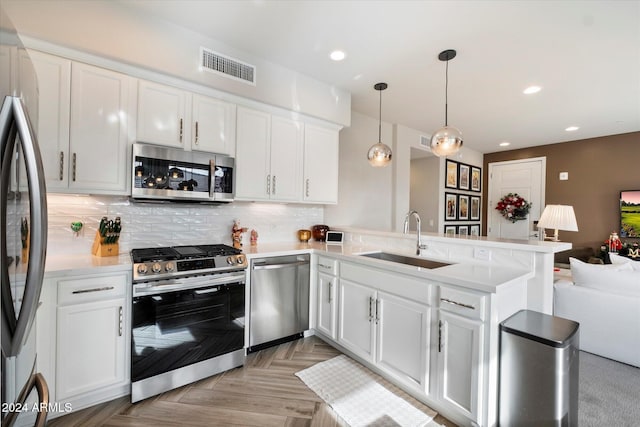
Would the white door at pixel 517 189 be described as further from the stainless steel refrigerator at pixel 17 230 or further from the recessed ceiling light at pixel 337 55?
the stainless steel refrigerator at pixel 17 230

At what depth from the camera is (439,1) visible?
1.96 metres

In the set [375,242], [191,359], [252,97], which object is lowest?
[191,359]

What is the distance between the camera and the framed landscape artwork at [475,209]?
6606 mm

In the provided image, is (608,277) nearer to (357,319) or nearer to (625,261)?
(625,261)

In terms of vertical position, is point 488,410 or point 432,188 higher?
point 432,188

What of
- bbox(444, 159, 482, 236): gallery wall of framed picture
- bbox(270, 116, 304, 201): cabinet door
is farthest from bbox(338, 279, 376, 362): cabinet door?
bbox(444, 159, 482, 236): gallery wall of framed picture

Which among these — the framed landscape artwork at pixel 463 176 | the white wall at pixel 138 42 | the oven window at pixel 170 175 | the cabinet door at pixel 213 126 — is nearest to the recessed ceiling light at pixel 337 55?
the white wall at pixel 138 42

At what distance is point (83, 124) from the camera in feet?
6.81

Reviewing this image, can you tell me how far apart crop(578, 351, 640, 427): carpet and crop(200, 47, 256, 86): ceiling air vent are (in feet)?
12.2

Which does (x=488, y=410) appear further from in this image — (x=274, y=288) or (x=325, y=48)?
(x=325, y=48)

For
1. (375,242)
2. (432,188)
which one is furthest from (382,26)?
(432,188)

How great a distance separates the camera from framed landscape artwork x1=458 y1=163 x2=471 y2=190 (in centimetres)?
623

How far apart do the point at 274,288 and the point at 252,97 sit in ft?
6.15

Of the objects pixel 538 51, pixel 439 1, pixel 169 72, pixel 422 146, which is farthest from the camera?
pixel 422 146
